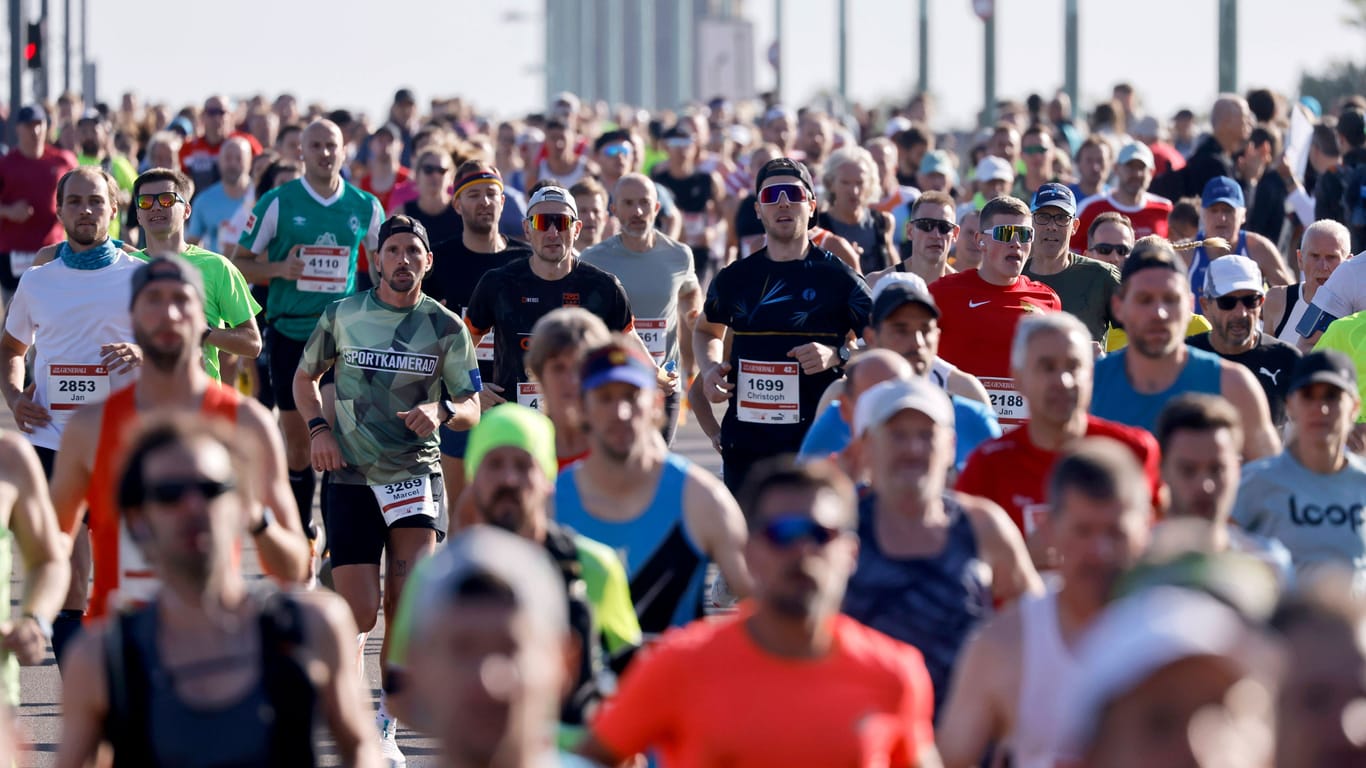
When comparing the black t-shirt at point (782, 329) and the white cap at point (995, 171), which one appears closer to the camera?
the black t-shirt at point (782, 329)

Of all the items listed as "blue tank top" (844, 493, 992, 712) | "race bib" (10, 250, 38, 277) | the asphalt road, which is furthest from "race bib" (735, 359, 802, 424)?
"race bib" (10, 250, 38, 277)

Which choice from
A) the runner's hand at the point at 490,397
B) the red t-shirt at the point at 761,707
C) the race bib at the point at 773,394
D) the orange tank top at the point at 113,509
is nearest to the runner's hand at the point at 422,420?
the runner's hand at the point at 490,397

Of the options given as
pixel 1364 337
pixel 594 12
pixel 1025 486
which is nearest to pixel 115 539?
pixel 1025 486

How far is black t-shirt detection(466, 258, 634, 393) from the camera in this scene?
371 inches

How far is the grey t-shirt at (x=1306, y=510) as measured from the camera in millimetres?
6453

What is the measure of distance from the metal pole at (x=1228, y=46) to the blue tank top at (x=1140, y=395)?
19010mm

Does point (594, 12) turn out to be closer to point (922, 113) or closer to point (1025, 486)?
point (922, 113)

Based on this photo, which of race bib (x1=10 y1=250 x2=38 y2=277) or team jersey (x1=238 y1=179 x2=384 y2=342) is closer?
team jersey (x1=238 y1=179 x2=384 y2=342)

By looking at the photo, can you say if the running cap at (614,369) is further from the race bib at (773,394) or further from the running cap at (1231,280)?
the race bib at (773,394)

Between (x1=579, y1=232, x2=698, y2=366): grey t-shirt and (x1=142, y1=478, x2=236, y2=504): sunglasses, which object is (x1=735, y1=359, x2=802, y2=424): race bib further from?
(x1=142, y1=478, x2=236, y2=504): sunglasses

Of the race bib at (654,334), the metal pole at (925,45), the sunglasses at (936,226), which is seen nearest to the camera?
the race bib at (654,334)

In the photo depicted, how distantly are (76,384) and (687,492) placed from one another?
3.45m

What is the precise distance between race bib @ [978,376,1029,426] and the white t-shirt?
3.10 m

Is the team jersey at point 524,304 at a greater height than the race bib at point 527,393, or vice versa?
the team jersey at point 524,304
